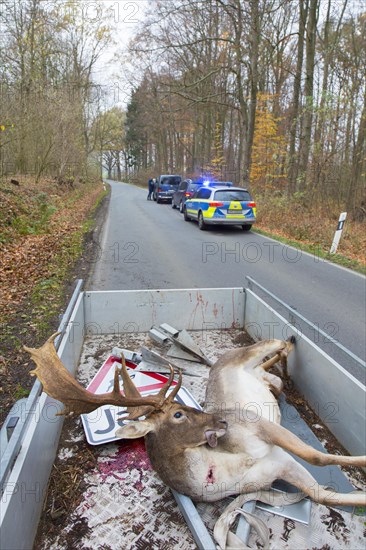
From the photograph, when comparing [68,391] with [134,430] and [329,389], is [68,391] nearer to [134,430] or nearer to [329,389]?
[134,430]

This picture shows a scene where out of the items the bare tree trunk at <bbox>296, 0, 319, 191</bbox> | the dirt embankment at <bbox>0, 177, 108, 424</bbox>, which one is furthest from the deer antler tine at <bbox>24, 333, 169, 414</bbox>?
the bare tree trunk at <bbox>296, 0, 319, 191</bbox>

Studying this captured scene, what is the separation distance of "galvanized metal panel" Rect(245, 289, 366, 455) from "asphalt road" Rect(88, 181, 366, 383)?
28.1 inches

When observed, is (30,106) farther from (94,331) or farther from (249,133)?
(94,331)

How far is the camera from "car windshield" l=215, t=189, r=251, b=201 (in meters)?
16.0

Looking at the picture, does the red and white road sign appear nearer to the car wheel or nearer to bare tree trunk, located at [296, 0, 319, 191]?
the car wheel

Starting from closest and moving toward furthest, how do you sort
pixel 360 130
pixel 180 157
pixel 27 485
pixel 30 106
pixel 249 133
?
pixel 27 485, pixel 360 130, pixel 30 106, pixel 249 133, pixel 180 157

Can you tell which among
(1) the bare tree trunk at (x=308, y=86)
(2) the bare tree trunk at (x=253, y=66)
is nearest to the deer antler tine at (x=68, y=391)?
(1) the bare tree trunk at (x=308, y=86)

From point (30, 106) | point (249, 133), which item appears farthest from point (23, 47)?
point (249, 133)

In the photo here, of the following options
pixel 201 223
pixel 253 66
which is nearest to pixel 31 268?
pixel 201 223

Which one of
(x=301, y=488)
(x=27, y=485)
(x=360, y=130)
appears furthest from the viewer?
(x=360, y=130)

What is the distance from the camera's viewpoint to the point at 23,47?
23.0m

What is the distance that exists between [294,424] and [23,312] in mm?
5361

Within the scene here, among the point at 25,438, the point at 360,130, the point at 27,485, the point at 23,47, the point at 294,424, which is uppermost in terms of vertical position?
the point at 23,47

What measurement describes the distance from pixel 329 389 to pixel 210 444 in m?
1.21
